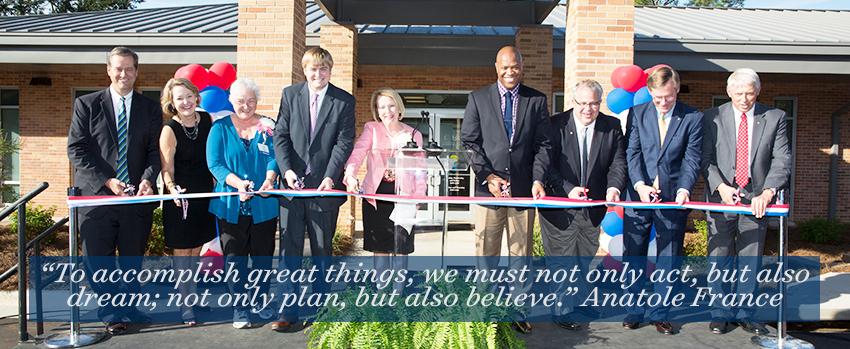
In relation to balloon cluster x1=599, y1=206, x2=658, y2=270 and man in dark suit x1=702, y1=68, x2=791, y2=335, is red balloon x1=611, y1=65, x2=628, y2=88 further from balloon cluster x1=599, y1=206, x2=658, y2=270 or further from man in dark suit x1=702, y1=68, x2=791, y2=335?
man in dark suit x1=702, y1=68, x2=791, y2=335

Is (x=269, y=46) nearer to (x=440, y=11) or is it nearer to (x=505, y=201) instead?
(x=440, y=11)

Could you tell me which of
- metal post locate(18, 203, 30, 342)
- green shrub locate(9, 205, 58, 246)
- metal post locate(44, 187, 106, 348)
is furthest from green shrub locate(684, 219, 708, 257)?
green shrub locate(9, 205, 58, 246)

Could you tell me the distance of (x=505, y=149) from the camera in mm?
4664

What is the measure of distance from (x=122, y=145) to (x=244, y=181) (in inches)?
38.8

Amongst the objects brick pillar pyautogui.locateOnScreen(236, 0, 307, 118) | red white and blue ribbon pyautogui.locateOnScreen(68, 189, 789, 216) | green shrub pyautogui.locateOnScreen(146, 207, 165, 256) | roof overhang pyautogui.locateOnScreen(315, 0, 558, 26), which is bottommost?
green shrub pyautogui.locateOnScreen(146, 207, 165, 256)

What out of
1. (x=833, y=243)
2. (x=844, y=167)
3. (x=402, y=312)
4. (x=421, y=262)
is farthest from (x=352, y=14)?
(x=844, y=167)

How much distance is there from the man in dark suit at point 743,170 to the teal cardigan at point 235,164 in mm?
3485

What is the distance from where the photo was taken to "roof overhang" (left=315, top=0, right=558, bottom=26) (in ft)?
33.1

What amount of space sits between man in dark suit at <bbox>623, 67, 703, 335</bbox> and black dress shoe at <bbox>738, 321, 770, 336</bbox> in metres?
0.59

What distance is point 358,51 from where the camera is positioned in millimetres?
11836

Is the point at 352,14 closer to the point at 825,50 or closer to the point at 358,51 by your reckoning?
the point at 358,51

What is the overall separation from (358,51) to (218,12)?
538 centimetres

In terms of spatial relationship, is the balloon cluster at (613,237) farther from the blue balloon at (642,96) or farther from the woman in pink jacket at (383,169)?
the woman in pink jacket at (383,169)

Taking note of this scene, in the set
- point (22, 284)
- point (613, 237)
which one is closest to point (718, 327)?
point (613, 237)
